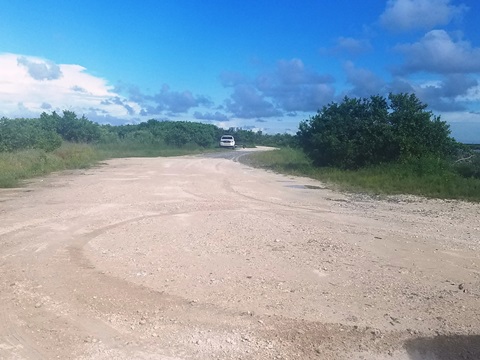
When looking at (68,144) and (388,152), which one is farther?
(68,144)

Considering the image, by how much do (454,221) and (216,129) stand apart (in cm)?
9302

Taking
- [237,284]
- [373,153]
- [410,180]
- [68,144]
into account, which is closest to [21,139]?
[68,144]

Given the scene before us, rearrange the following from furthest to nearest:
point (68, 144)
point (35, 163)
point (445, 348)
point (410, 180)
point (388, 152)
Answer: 1. point (68, 144)
2. point (35, 163)
3. point (388, 152)
4. point (410, 180)
5. point (445, 348)

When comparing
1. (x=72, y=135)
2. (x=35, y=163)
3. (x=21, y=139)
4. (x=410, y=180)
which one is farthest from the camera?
(x=72, y=135)

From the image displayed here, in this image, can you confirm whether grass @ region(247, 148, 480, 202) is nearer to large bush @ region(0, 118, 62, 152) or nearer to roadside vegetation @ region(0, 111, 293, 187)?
roadside vegetation @ region(0, 111, 293, 187)

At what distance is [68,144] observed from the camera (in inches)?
1672

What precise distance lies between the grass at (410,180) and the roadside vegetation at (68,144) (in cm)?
1288

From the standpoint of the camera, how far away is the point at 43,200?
14852 millimetres

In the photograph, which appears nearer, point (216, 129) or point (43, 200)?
point (43, 200)

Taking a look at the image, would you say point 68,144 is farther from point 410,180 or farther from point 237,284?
point 237,284

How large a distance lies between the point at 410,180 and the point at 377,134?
628 centimetres

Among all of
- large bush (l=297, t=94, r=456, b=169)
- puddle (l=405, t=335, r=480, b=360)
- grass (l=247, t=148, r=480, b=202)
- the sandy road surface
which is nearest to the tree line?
large bush (l=297, t=94, r=456, b=169)

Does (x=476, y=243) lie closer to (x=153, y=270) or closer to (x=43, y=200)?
(x=153, y=270)

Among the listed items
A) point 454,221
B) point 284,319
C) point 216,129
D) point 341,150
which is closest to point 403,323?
point 284,319
